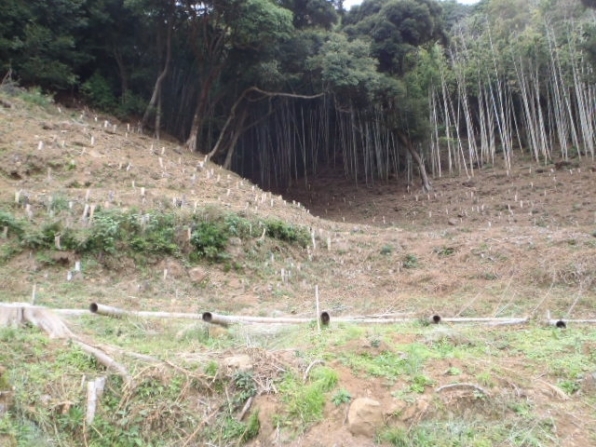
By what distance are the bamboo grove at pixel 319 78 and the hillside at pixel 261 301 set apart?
98.1 inches

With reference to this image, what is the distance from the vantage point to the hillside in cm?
366

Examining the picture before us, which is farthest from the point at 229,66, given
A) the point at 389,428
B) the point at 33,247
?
the point at 389,428

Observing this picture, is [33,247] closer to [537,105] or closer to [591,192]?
[591,192]

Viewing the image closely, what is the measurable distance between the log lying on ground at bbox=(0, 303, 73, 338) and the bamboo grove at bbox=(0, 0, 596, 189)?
40.4ft

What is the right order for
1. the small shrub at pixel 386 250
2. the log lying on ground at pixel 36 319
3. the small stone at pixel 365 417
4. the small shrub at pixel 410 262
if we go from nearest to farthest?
the small stone at pixel 365 417, the log lying on ground at pixel 36 319, the small shrub at pixel 410 262, the small shrub at pixel 386 250

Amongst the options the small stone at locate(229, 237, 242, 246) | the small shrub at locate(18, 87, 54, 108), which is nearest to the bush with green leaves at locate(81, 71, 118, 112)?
the small shrub at locate(18, 87, 54, 108)

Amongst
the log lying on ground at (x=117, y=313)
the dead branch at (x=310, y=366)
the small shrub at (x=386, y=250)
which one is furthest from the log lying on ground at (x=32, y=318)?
the small shrub at (x=386, y=250)

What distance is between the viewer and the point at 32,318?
4520 mm

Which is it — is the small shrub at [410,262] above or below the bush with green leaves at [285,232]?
below

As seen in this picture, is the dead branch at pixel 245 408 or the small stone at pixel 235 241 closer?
the dead branch at pixel 245 408

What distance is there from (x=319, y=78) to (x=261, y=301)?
11.9 metres

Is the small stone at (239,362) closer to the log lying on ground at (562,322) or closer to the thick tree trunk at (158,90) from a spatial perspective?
the log lying on ground at (562,322)

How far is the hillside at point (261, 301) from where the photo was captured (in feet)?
12.0

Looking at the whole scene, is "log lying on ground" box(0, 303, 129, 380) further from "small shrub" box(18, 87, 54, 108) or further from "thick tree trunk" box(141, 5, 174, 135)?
"thick tree trunk" box(141, 5, 174, 135)
